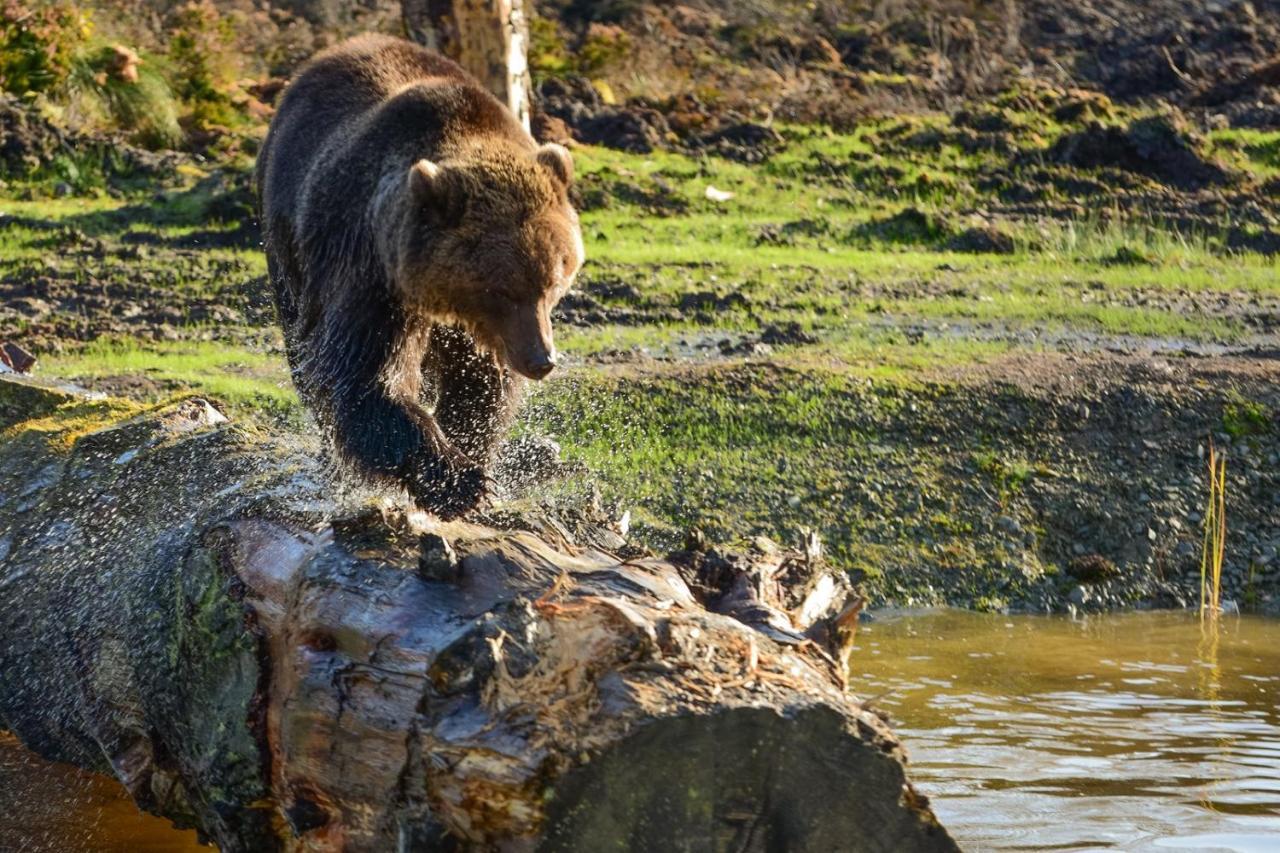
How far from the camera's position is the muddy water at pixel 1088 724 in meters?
4.62

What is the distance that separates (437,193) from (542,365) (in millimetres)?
602

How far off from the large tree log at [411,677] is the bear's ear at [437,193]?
86 centimetres

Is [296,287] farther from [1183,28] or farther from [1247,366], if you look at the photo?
[1183,28]

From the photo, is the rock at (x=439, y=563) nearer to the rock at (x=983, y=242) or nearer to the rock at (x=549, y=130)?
the rock at (x=983, y=242)

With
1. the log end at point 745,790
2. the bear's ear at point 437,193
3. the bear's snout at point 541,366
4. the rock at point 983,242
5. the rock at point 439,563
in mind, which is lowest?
the rock at point 983,242

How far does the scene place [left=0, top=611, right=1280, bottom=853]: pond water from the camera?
460 cm

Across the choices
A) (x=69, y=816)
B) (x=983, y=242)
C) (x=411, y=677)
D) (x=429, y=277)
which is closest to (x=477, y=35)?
(x=983, y=242)

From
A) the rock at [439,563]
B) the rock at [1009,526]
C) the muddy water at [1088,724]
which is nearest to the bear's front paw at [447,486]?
the rock at [439,563]

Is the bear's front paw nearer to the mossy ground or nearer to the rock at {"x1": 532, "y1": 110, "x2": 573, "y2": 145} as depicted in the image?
the mossy ground

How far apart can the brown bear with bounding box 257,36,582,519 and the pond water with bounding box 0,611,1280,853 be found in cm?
131

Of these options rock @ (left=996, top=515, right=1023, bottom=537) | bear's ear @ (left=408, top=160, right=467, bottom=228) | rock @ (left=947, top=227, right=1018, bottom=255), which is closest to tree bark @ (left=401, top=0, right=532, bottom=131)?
rock @ (left=947, top=227, right=1018, bottom=255)

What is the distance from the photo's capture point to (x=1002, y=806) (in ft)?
15.6

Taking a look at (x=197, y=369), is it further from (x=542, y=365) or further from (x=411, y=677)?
(x=411, y=677)

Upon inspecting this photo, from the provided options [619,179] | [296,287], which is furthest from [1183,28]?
[296,287]
